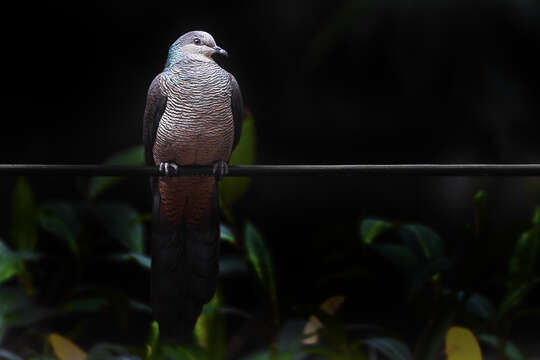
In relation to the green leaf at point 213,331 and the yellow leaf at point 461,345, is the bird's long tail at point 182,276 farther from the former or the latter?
the yellow leaf at point 461,345

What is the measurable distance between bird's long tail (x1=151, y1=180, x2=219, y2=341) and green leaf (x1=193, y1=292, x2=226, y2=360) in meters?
0.45

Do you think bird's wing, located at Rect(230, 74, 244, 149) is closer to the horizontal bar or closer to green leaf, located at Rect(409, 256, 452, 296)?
the horizontal bar

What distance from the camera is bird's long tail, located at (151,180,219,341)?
110cm

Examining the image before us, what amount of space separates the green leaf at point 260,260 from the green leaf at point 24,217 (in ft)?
2.24

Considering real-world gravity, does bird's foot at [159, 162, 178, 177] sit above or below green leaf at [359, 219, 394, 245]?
above

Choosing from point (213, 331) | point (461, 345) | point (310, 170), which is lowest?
Answer: point (213, 331)

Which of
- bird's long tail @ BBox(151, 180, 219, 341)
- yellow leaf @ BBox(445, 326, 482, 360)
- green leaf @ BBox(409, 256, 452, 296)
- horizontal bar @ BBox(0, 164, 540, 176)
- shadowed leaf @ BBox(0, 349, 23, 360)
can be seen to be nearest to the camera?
horizontal bar @ BBox(0, 164, 540, 176)

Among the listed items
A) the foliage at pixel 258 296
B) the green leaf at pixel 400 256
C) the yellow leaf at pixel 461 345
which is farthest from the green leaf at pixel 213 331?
the yellow leaf at pixel 461 345

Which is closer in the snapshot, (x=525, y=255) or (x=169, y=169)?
(x=169, y=169)

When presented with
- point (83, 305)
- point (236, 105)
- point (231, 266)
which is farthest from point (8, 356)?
point (236, 105)

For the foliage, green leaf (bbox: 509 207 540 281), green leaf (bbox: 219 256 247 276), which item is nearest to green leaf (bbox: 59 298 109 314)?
the foliage

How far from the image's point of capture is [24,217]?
5.74 feet

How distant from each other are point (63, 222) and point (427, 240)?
1059mm

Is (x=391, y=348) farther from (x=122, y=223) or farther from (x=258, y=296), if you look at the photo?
(x=122, y=223)
